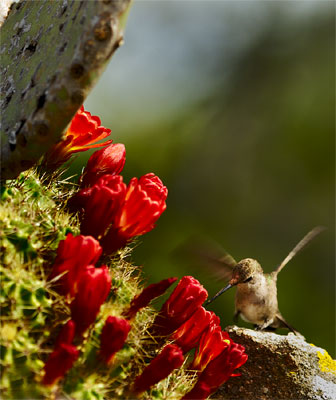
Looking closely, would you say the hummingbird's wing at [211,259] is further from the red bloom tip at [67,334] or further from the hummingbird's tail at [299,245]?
the red bloom tip at [67,334]

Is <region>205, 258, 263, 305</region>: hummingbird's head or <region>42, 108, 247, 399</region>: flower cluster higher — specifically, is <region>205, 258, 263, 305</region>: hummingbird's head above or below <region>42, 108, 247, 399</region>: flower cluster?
below

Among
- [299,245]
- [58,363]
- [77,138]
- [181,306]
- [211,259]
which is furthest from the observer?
[299,245]

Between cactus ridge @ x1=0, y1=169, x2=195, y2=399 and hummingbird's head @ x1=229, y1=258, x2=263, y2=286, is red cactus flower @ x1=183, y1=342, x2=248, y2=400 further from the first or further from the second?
hummingbird's head @ x1=229, y1=258, x2=263, y2=286

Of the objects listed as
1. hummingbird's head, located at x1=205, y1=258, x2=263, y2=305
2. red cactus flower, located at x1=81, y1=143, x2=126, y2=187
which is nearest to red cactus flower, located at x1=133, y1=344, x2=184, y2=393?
red cactus flower, located at x1=81, y1=143, x2=126, y2=187

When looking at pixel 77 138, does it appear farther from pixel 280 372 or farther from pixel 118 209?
pixel 280 372

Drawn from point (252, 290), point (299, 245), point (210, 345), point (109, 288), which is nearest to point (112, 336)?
point (109, 288)

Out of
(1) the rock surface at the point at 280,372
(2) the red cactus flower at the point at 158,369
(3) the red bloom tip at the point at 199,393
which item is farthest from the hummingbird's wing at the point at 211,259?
(2) the red cactus flower at the point at 158,369

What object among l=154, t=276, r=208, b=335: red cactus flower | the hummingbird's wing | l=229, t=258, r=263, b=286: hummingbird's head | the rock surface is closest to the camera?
l=154, t=276, r=208, b=335: red cactus flower
